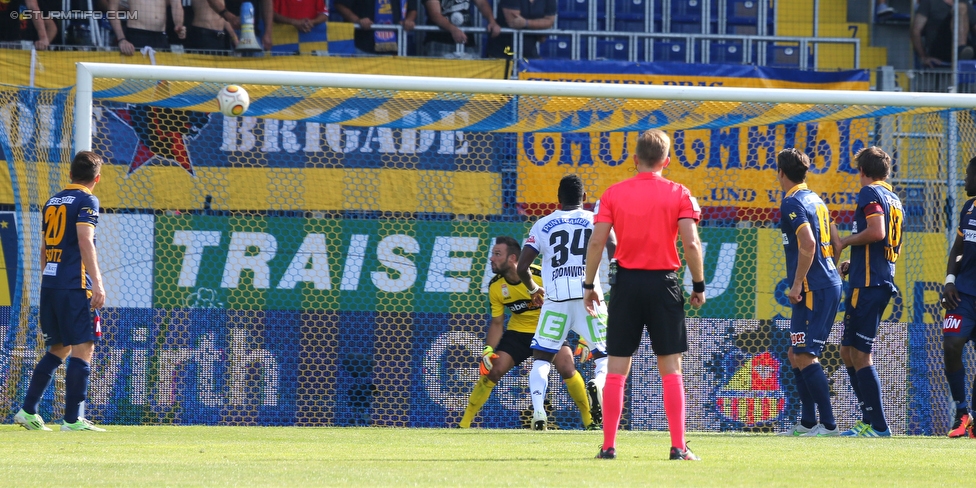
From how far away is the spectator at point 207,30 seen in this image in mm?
14125

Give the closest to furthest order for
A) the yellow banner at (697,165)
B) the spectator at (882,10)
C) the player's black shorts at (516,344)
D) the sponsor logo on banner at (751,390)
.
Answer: the player's black shorts at (516,344) < the sponsor logo on banner at (751,390) < the yellow banner at (697,165) < the spectator at (882,10)

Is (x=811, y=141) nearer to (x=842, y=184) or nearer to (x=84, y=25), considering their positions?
(x=842, y=184)

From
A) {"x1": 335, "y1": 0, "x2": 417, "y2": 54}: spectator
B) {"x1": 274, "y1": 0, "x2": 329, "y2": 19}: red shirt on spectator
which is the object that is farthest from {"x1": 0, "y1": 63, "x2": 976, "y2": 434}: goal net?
{"x1": 274, "y1": 0, "x2": 329, "y2": 19}: red shirt on spectator

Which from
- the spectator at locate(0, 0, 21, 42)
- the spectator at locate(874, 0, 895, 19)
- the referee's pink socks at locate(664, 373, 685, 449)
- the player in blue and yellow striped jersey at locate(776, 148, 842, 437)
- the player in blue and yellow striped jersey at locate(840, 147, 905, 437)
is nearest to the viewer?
the referee's pink socks at locate(664, 373, 685, 449)

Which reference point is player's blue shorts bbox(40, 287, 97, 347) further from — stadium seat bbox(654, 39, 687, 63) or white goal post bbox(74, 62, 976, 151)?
stadium seat bbox(654, 39, 687, 63)

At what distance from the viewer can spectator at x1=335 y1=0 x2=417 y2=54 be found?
48.4 feet

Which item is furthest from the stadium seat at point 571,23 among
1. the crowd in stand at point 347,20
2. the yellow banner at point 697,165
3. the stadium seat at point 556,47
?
the yellow banner at point 697,165

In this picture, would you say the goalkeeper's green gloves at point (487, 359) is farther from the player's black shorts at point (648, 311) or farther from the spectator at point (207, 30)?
the spectator at point (207, 30)

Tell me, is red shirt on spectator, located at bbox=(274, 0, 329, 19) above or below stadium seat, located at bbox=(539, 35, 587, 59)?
above

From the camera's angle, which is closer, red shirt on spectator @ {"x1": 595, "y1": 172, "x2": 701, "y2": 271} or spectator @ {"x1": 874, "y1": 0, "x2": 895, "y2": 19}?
red shirt on spectator @ {"x1": 595, "y1": 172, "x2": 701, "y2": 271}

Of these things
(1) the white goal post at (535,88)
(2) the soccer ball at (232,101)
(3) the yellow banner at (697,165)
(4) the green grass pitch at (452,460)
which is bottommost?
(4) the green grass pitch at (452,460)

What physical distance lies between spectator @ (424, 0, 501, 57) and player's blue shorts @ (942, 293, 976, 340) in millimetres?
7800

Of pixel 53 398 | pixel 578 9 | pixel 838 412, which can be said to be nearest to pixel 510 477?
pixel 53 398

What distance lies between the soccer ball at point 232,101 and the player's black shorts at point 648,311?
4929 millimetres
